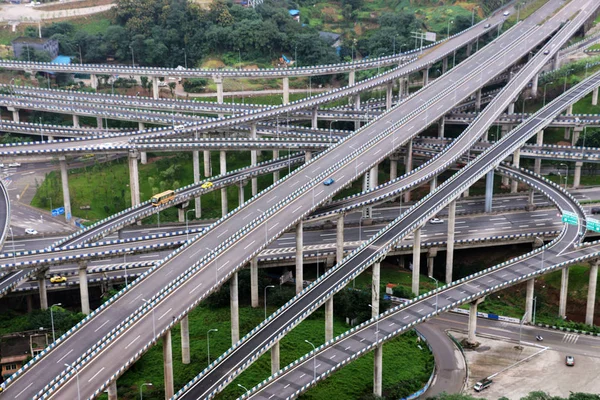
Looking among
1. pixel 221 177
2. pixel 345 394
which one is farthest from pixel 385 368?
pixel 221 177

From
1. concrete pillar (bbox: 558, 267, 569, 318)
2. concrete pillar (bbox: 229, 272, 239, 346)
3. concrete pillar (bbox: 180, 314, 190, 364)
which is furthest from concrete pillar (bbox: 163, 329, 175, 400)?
concrete pillar (bbox: 558, 267, 569, 318)

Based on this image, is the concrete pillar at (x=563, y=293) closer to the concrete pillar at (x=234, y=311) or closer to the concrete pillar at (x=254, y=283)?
the concrete pillar at (x=254, y=283)

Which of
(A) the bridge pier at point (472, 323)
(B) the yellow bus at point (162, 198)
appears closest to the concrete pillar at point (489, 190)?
(A) the bridge pier at point (472, 323)

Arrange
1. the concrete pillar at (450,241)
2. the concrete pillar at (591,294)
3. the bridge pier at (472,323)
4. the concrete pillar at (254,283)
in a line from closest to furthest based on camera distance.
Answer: the bridge pier at (472,323), the concrete pillar at (591,294), the concrete pillar at (254,283), the concrete pillar at (450,241)

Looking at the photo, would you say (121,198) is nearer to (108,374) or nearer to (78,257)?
(78,257)

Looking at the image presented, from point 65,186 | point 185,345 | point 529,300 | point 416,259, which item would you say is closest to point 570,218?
point 529,300

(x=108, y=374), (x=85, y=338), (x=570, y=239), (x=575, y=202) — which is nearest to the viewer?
(x=108, y=374)

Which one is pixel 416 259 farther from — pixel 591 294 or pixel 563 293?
pixel 591 294
